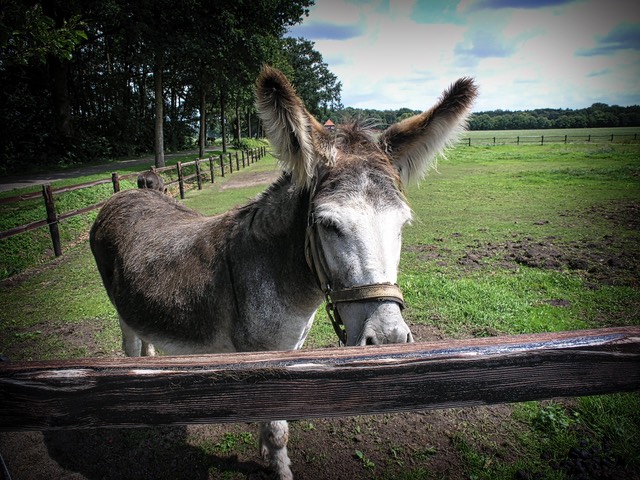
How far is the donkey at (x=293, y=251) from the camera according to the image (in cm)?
177

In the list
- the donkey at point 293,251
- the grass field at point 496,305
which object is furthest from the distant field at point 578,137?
the donkey at point 293,251

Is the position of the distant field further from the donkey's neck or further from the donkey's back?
the donkey's neck

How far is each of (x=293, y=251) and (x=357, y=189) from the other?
0.66 metres

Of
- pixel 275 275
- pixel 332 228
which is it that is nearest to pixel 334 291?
pixel 332 228

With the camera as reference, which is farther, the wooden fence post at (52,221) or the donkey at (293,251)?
the wooden fence post at (52,221)

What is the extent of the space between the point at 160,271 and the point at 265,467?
189 cm

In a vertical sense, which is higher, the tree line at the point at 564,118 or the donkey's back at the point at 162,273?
the tree line at the point at 564,118

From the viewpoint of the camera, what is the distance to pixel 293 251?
2.28 meters

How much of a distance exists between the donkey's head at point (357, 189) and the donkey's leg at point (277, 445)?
1310 millimetres

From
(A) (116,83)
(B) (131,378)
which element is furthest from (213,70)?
(B) (131,378)

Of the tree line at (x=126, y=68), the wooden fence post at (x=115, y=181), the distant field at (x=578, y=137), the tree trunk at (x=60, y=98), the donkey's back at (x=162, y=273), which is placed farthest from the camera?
the distant field at (x=578, y=137)

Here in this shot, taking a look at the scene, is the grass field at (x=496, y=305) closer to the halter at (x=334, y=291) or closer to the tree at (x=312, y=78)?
the halter at (x=334, y=291)

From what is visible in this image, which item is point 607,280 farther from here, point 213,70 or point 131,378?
point 213,70

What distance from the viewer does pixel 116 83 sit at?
105 ft
